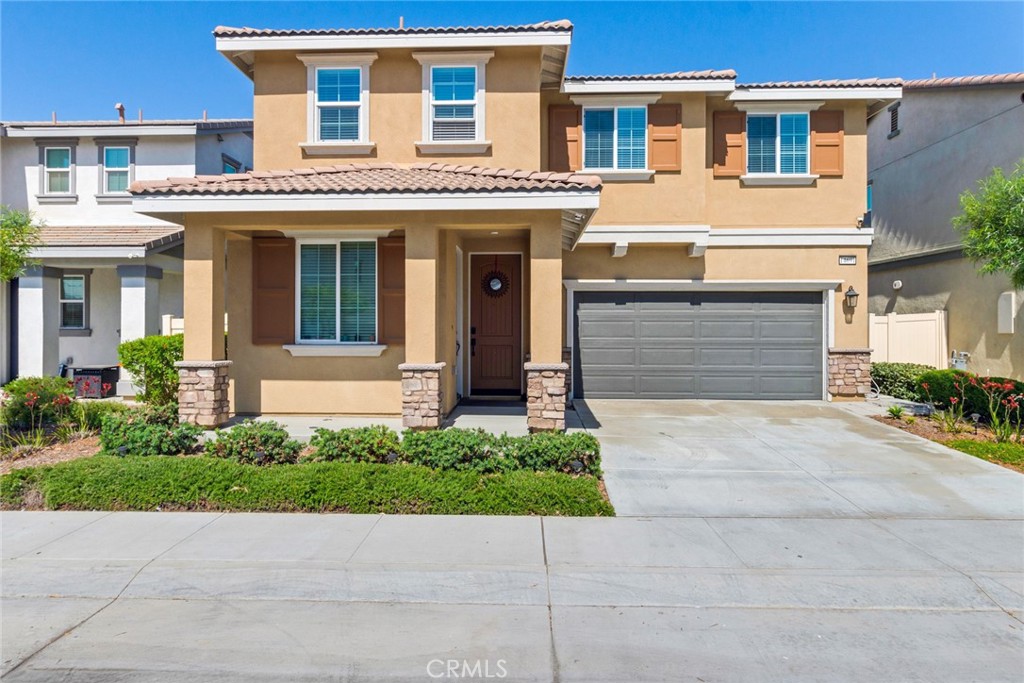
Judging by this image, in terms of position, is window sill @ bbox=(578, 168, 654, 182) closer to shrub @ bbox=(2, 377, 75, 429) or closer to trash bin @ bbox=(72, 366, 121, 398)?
shrub @ bbox=(2, 377, 75, 429)

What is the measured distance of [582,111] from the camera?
40.7 ft

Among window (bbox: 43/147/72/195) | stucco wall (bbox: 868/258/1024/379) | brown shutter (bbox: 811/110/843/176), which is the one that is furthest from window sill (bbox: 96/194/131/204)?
stucco wall (bbox: 868/258/1024/379)

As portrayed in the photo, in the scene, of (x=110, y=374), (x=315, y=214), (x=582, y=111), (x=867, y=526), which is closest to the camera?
(x=867, y=526)

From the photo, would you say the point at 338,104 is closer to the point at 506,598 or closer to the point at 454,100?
the point at 454,100

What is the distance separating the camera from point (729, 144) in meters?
12.7

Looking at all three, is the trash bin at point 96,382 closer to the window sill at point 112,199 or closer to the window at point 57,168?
the window sill at point 112,199

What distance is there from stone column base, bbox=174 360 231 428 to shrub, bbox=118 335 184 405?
245 cm

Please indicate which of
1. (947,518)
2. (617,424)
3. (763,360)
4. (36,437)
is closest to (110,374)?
(36,437)

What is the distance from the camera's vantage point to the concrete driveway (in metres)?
6.00

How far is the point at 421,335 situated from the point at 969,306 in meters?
12.8

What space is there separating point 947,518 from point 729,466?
7.54ft

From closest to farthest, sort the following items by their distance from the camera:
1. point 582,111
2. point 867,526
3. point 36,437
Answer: point 867,526 < point 36,437 < point 582,111

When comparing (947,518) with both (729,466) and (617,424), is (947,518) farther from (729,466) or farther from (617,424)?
(617,424)

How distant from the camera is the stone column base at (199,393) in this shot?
9.03 meters
